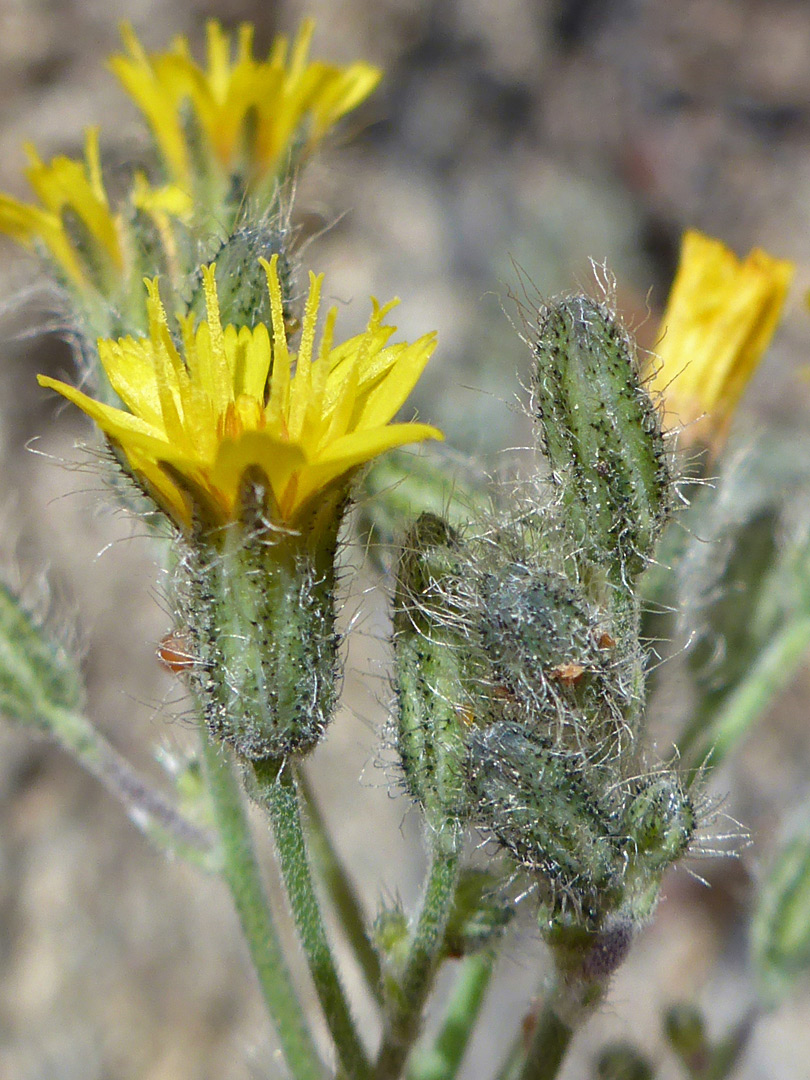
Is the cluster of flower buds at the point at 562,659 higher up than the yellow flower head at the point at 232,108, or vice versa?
the yellow flower head at the point at 232,108

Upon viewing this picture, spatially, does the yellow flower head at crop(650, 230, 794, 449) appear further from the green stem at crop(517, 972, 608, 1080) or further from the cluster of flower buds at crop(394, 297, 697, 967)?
the green stem at crop(517, 972, 608, 1080)

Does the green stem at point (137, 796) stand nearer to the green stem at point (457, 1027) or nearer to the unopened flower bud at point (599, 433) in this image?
the green stem at point (457, 1027)

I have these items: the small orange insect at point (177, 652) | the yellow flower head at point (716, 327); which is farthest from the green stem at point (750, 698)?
the small orange insect at point (177, 652)

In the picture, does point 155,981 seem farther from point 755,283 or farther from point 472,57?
point 472,57

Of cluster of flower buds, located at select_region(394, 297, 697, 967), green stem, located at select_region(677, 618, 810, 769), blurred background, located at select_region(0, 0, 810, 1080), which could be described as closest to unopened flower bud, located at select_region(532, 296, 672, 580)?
cluster of flower buds, located at select_region(394, 297, 697, 967)

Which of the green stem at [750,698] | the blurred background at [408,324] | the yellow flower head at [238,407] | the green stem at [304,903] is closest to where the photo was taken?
the yellow flower head at [238,407]

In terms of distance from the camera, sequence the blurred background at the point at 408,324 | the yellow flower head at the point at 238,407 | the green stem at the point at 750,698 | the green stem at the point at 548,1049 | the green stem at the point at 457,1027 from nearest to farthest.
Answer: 1. the yellow flower head at the point at 238,407
2. the green stem at the point at 548,1049
3. the green stem at the point at 457,1027
4. the green stem at the point at 750,698
5. the blurred background at the point at 408,324

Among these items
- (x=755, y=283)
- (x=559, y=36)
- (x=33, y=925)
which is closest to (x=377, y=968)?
(x=755, y=283)
